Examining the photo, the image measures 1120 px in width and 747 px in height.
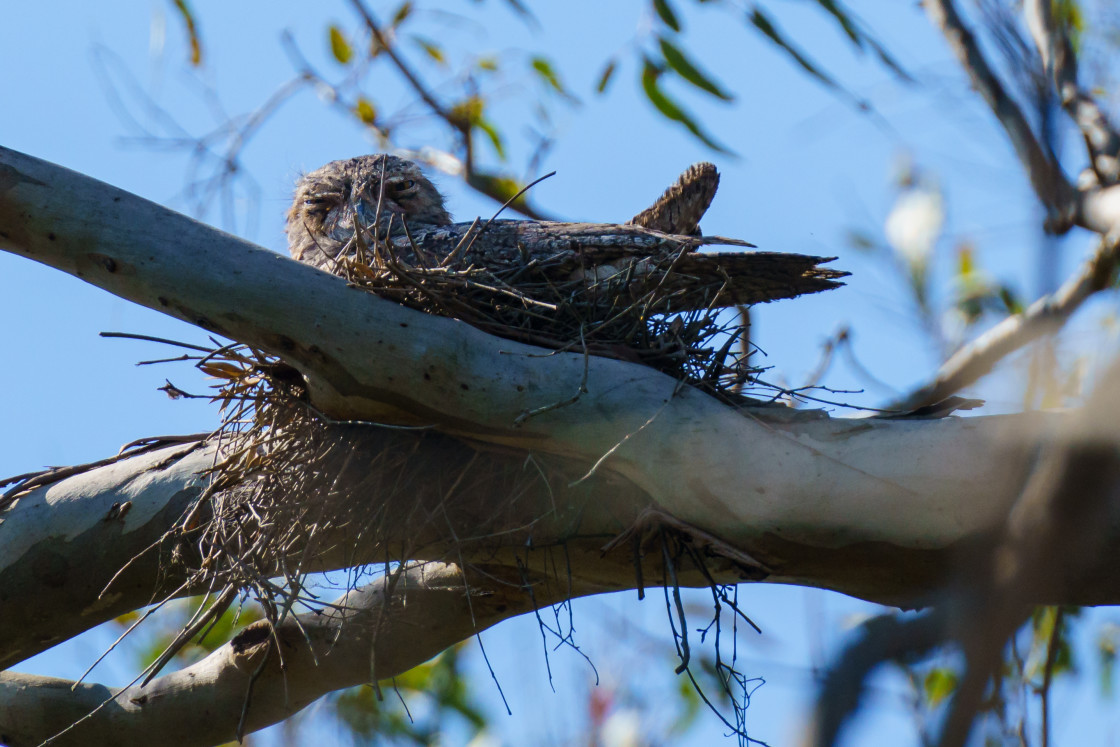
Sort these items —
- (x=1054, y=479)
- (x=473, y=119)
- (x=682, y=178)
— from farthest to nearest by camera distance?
(x=473, y=119)
(x=682, y=178)
(x=1054, y=479)

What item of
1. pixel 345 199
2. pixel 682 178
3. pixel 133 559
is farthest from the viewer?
pixel 345 199

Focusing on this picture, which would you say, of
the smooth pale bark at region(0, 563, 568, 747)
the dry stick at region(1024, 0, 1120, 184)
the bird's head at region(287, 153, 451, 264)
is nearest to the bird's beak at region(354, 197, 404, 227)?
the bird's head at region(287, 153, 451, 264)

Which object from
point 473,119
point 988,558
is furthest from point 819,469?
point 473,119

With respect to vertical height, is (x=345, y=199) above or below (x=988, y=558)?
above

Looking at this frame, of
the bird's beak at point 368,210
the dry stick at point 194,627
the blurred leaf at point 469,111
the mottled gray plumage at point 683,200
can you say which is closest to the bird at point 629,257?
the mottled gray plumage at point 683,200

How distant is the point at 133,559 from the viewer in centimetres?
268

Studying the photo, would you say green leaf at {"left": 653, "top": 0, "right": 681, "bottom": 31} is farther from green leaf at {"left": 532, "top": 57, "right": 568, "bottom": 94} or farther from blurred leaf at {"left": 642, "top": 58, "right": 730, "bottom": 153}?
green leaf at {"left": 532, "top": 57, "right": 568, "bottom": 94}

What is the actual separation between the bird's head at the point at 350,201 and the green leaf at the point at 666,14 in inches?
42.9

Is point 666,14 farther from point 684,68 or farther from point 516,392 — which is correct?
point 516,392

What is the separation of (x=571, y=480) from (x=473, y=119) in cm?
339

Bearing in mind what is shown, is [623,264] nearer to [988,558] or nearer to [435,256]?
[435,256]

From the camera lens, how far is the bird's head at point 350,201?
→ 3.84 metres

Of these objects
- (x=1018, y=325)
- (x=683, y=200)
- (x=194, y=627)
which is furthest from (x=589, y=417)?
(x=1018, y=325)

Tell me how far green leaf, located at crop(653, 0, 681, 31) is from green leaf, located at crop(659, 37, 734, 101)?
82mm
